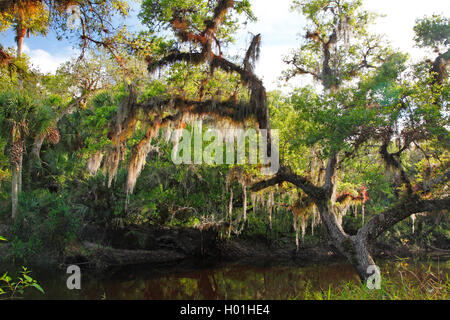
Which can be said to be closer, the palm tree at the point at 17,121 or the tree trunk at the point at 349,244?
the tree trunk at the point at 349,244

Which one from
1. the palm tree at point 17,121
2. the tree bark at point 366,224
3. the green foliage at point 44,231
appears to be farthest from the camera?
the green foliage at point 44,231

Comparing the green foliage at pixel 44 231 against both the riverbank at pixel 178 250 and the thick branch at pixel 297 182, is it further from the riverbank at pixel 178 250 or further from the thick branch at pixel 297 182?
the thick branch at pixel 297 182

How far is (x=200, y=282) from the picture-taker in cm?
1266

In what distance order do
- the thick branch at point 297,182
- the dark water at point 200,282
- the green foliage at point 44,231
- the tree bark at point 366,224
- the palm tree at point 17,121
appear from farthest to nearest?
the green foliage at point 44,231
the palm tree at point 17,121
the dark water at point 200,282
the thick branch at point 297,182
the tree bark at point 366,224

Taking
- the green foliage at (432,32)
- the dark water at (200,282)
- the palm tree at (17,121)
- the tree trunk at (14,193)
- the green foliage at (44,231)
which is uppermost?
the green foliage at (432,32)

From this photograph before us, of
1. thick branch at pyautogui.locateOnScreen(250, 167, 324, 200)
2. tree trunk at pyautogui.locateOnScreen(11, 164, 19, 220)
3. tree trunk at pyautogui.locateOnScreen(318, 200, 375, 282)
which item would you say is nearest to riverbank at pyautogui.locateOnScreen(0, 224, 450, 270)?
tree trunk at pyautogui.locateOnScreen(11, 164, 19, 220)

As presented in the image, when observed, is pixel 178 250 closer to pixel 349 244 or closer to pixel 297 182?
pixel 297 182

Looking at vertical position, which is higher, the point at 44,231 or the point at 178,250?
the point at 44,231

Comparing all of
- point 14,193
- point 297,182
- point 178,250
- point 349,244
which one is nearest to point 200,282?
point 178,250

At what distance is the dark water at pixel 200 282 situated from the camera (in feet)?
34.8

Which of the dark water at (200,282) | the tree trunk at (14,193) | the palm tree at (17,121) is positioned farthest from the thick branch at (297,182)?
the tree trunk at (14,193)

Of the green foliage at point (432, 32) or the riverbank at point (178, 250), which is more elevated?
the green foliage at point (432, 32)
